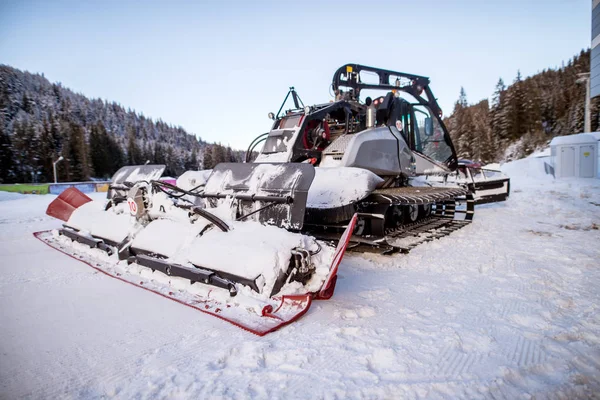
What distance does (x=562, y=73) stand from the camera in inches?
2569

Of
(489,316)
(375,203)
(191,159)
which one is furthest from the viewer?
(191,159)

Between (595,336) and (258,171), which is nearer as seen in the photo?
(595,336)

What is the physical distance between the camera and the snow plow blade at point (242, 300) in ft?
7.43

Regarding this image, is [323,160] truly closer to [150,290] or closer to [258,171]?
[258,171]

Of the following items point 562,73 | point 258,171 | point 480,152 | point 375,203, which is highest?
point 562,73

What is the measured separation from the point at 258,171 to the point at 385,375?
251 cm

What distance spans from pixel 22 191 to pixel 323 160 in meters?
16.3

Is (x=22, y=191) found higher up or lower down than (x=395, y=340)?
higher up

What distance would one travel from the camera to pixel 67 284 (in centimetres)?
309

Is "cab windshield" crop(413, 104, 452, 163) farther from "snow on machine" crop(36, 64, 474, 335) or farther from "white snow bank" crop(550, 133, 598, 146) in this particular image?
"white snow bank" crop(550, 133, 598, 146)

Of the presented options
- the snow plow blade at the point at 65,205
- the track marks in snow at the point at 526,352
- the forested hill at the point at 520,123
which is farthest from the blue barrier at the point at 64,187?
the forested hill at the point at 520,123

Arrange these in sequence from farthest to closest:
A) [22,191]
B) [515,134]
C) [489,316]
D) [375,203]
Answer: [515,134]
[22,191]
[375,203]
[489,316]

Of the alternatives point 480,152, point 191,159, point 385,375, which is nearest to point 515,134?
point 480,152

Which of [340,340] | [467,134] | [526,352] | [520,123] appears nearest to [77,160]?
[340,340]
